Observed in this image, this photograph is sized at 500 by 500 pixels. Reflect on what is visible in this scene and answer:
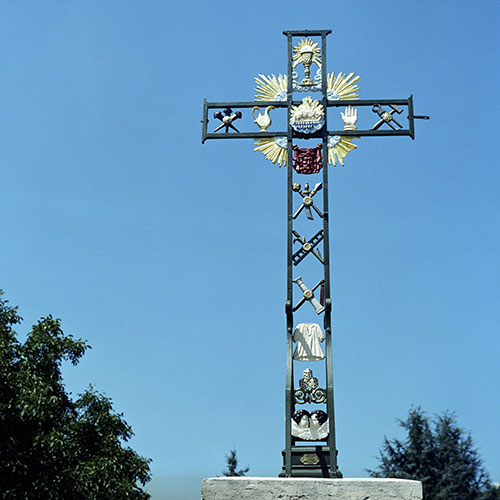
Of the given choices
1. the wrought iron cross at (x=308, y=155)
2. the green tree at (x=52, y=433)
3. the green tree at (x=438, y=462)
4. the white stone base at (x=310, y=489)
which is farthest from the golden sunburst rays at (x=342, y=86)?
the green tree at (x=438, y=462)

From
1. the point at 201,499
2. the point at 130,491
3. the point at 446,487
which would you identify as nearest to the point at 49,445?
the point at 130,491

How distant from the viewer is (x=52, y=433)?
11.6 meters

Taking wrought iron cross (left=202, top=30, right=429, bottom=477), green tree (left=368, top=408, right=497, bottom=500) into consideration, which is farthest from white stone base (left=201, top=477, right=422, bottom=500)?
green tree (left=368, top=408, right=497, bottom=500)

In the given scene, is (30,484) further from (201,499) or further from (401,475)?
(401,475)

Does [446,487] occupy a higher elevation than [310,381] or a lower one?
higher

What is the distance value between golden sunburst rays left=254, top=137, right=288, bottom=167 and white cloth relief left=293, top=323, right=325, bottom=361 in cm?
177

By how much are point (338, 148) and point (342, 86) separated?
29.0 inches

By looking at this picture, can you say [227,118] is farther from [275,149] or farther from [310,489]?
[310,489]

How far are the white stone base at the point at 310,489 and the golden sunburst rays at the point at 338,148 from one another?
3223 mm

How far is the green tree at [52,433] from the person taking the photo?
37.4ft

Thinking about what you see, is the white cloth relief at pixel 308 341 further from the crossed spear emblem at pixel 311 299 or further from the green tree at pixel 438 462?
the green tree at pixel 438 462

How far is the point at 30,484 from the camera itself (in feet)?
37.6

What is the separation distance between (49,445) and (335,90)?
734 cm

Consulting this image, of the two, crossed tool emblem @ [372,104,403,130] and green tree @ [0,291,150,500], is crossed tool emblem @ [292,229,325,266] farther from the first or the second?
green tree @ [0,291,150,500]
